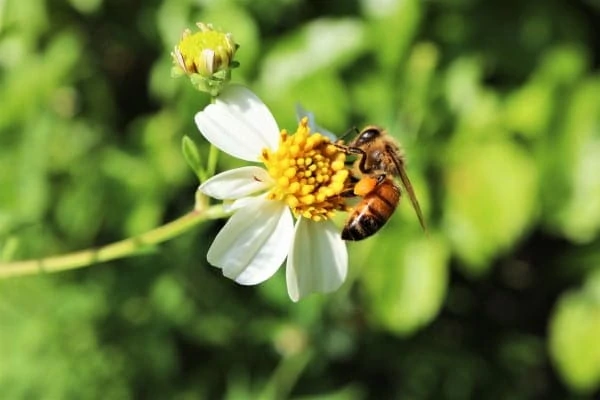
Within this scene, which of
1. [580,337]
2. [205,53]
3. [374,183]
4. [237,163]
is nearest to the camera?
[205,53]

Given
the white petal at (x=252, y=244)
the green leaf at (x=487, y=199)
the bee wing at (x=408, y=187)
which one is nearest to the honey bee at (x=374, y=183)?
the bee wing at (x=408, y=187)

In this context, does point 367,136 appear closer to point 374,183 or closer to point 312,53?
point 374,183

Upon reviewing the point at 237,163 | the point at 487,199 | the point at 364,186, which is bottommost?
the point at 487,199

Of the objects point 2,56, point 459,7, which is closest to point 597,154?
point 459,7

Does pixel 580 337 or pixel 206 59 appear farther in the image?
pixel 580 337

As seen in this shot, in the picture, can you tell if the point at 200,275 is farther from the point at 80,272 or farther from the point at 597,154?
the point at 597,154

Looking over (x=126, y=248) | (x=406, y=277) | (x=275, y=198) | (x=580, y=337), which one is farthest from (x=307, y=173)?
(x=580, y=337)

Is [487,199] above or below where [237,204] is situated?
below
